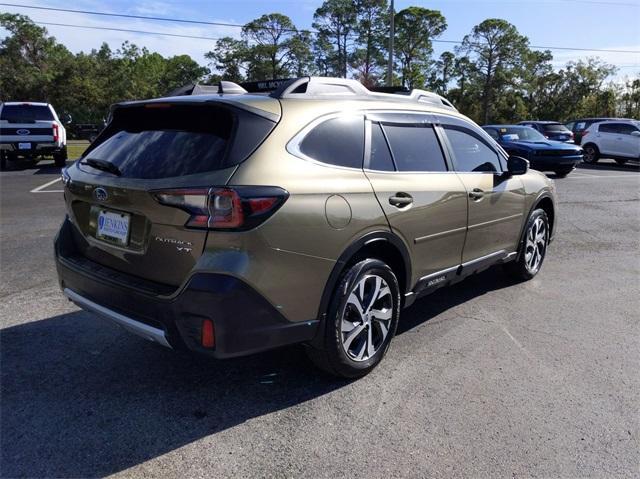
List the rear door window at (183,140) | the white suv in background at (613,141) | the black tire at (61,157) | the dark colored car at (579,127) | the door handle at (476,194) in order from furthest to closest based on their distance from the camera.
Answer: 1. the dark colored car at (579,127)
2. the white suv in background at (613,141)
3. the black tire at (61,157)
4. the door handle at (476,194)
5. the rear door window at (183,140)

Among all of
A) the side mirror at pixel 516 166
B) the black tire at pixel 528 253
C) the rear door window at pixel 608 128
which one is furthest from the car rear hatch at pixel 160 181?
the rear door window at pixel 608 128

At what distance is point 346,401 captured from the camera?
302cm

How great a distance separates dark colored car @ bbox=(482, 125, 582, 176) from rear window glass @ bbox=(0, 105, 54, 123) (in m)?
→ 13.6

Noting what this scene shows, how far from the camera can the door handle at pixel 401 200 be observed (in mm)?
3277

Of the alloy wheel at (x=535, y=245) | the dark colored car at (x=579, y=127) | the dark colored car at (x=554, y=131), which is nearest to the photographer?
the alloy wheel at (x=535, y=245)

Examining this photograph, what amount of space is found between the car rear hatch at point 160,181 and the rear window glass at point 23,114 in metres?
13.9

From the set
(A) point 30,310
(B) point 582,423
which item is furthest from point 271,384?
(A) point 30,310

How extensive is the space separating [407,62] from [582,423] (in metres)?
62.1

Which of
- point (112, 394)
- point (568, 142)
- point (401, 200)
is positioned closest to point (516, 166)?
point (401, 200)

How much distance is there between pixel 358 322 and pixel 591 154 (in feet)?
68.4

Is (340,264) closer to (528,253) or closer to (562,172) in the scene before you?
(528,253)

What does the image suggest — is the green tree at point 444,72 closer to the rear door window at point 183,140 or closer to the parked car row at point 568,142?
the parked car row at point 568,142

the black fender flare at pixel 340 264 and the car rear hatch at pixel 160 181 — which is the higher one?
the car rear hatch at pixel 160 181

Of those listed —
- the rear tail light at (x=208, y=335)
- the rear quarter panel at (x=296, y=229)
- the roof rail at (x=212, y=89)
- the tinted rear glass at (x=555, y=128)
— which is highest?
the roof rail at (x=212, y=89)
